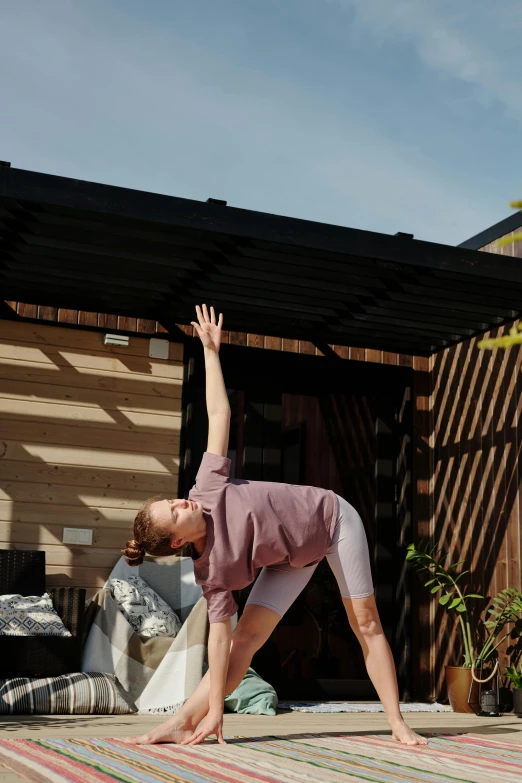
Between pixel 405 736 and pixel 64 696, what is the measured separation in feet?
7.53

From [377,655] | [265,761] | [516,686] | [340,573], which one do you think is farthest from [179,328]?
[265,761]

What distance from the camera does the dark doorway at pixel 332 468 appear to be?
661 cm

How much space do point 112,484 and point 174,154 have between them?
136 inches

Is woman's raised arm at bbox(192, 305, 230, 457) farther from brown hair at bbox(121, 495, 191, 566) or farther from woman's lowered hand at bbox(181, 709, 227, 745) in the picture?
woman's lowered hand at bbox(181, 709, 227, 745)

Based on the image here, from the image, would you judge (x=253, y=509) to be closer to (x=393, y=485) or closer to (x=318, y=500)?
(x=318, y=500)

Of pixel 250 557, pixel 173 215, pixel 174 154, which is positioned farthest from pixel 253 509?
pixel 174 154

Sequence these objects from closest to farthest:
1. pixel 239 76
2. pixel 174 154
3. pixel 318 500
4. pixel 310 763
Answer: pixel 310 763
pixel 318 500
pixel 239 76
pixel 174 154

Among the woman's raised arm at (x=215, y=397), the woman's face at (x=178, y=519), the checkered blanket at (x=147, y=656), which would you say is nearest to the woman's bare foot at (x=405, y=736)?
the woman's face at (x=178, y=519)

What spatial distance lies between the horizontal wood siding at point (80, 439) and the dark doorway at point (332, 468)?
263 mm

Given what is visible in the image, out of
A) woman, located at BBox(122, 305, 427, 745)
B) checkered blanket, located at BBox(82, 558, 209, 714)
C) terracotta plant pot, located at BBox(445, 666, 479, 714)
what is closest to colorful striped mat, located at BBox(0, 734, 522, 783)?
woman, located at BBox(122, 305, 427, 745)

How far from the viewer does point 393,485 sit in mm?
7090

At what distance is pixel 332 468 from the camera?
854 centimetres

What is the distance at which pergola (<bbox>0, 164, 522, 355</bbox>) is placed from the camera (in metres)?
4.74

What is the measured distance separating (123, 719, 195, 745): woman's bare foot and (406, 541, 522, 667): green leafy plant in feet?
10.4
